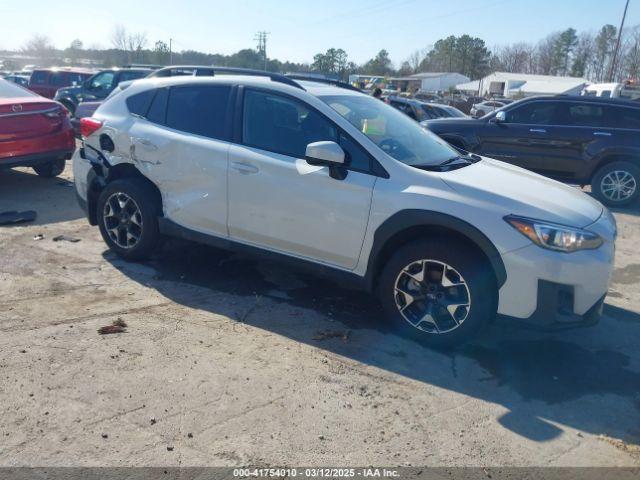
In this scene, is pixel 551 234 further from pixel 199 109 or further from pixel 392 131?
pixel 199 109

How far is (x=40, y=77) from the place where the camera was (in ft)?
61.5

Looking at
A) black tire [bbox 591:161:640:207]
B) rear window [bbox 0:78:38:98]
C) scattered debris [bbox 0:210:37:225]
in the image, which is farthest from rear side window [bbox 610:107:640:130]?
rear window [bbox 0:78:38:98]

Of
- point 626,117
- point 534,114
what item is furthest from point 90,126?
point 626,117

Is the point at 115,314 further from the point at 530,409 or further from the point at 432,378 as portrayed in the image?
the point at 530,409

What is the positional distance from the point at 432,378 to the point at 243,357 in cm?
125

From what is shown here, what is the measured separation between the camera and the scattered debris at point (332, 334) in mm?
4102

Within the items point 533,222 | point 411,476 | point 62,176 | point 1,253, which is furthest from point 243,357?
point 62,176

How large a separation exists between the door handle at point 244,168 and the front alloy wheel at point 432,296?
144 cm

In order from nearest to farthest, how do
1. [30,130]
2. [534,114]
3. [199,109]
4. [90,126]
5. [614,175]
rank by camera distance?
1. [199,109]
2. [90,126]
3. [30,130]
4. [614,175]
5. [534,114]

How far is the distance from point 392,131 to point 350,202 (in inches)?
34.9

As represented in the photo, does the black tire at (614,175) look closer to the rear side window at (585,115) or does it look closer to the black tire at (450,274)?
the rear side window at (585,115)

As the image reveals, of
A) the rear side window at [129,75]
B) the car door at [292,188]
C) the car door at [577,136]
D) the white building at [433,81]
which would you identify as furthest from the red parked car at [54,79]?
the white building at [433,81]

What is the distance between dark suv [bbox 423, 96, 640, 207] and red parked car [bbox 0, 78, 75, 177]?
6.68 meters

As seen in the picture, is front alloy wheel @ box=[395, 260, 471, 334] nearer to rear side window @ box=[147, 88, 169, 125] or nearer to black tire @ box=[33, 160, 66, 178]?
rear side window @ box=[147, 88, 169, 125]
